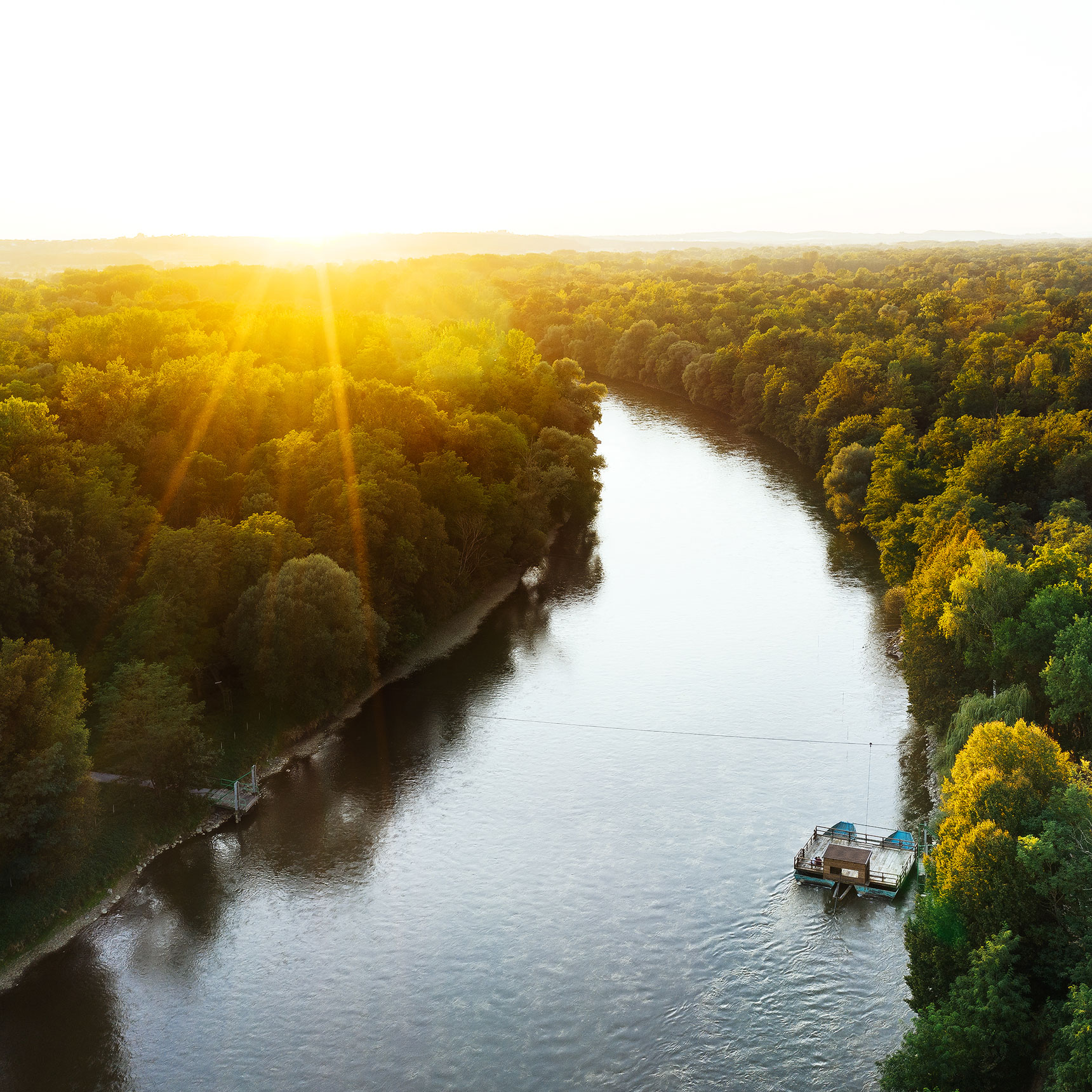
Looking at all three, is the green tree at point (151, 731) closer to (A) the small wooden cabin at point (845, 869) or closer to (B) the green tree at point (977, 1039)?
(A) the small wooden cabin at point (845, 869)

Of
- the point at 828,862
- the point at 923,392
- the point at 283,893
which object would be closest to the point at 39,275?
the point at 923,392

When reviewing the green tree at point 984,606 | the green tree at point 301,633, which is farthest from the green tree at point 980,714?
the green tree at point 301,633

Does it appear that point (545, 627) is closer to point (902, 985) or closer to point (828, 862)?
point (828, 862)

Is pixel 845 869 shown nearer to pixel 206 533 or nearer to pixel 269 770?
pixel 269 770

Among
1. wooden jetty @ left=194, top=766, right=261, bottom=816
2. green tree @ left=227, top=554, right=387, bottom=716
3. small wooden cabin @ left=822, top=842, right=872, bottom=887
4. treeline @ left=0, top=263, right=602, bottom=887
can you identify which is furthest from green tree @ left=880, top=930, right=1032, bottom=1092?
green tree @ left=227, top=554, right=387, bottom=716

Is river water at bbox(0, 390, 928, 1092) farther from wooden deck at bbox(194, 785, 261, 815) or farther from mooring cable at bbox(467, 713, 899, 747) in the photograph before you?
wooden deck at bbox(194, 785, 261, 815)
